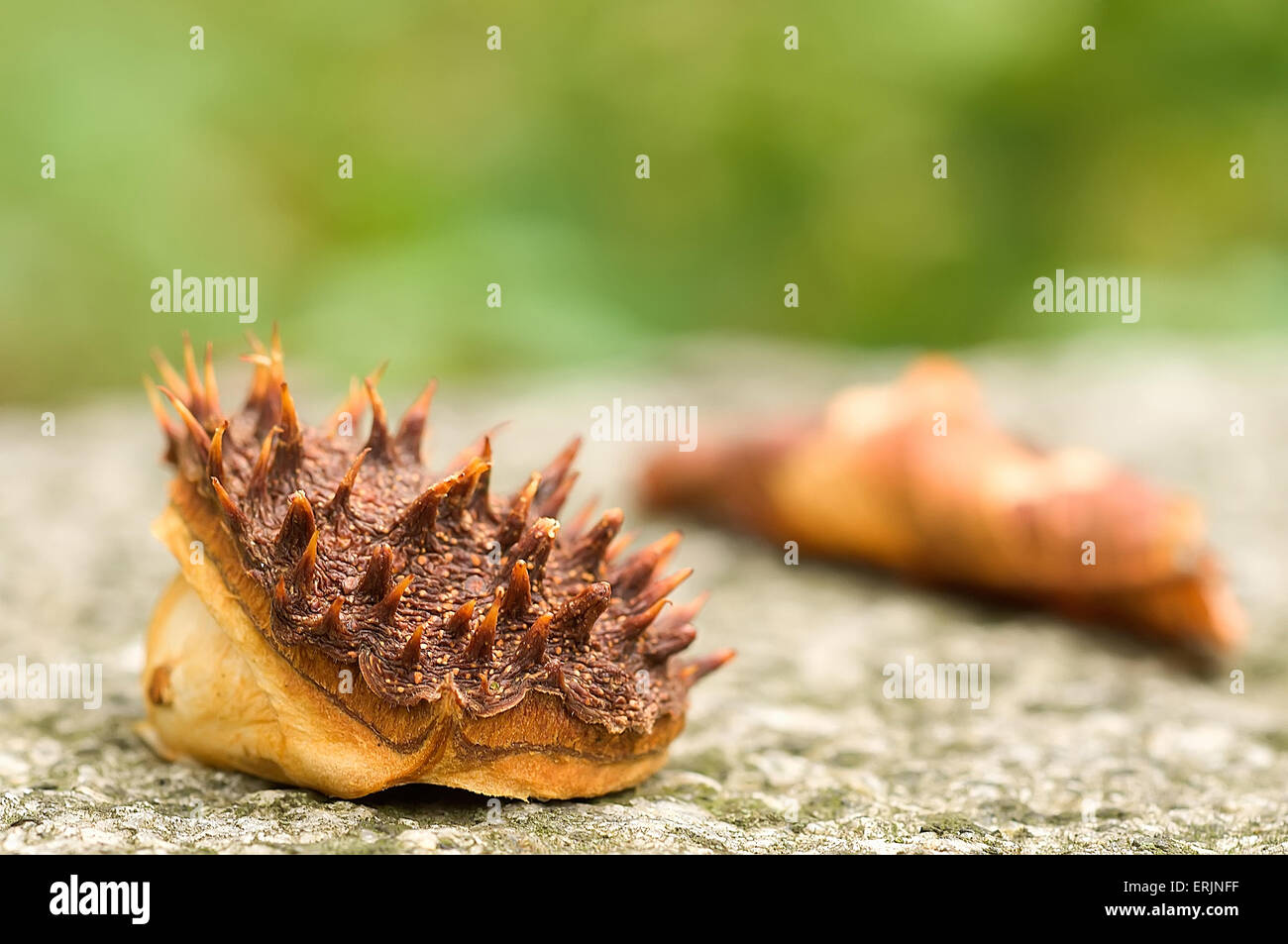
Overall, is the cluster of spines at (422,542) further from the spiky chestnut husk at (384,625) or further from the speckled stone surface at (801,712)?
the speckled stone surface at (801,712)

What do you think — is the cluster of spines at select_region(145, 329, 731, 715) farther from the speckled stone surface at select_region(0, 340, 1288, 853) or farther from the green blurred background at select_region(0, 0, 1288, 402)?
the green blurred background at select_region(0, 0, 1288, 402)

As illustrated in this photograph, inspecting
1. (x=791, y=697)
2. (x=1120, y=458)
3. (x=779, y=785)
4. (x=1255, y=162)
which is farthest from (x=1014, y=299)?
(x=779, y=785)

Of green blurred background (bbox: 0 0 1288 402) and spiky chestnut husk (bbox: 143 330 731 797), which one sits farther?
green blurred background (bbox: 0 0 1288 402)

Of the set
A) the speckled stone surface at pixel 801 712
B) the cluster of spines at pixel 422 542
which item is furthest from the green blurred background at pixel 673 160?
the cluster of spines at pixel 422 542

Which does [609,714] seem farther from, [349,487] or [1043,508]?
[1043,508]

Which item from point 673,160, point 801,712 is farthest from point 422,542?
point 673,160

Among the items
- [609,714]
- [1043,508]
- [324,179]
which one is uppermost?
[324,179]

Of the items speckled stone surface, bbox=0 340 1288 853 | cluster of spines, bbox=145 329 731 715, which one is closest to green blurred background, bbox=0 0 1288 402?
speckled stone surface, bbox=0 340 1288 853
